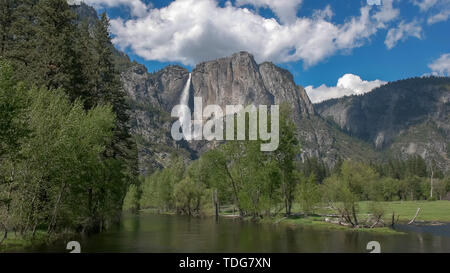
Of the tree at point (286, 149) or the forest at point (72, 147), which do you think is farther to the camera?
the tree at point (286, 149)

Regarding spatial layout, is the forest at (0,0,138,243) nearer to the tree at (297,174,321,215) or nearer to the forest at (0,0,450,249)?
the forest at (0,0,450,249)

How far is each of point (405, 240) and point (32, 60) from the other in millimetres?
43945

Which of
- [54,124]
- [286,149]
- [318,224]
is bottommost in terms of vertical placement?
[318,224]

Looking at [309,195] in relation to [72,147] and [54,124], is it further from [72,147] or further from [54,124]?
[54,124]

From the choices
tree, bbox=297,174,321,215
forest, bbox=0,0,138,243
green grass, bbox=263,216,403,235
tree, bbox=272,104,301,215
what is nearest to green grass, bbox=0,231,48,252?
forest, bbox=0,0,138,243

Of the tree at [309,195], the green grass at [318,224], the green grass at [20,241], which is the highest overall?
the tree at [309,195]

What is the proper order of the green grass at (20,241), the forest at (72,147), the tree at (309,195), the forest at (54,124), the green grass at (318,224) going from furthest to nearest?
the tree at (309,195)
the green grass at (318,224)
the green grass at (20,241)
the forest at (72,147)
the forest at (54,124)

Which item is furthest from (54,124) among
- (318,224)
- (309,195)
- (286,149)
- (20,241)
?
(309,195)

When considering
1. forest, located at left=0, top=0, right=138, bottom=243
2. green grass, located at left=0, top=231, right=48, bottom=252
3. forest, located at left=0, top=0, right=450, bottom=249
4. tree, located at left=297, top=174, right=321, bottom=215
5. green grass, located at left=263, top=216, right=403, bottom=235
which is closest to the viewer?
forest, located at left=0, top=0, right=138, bottom=243

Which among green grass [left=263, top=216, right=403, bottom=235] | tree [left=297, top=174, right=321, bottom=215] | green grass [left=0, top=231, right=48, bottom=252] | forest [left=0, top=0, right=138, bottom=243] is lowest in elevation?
green grass [left=263, top=216, right=403, bottom=235]

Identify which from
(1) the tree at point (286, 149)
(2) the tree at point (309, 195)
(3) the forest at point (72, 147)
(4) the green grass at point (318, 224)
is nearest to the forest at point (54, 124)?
(3) the forest at point (72, 147)

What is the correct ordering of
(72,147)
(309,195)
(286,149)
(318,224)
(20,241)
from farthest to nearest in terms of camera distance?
(286,149) → (309,195) → (318,224) → (72,147) → (20,241)

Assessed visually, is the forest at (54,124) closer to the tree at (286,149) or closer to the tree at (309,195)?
the tree at (286,149)

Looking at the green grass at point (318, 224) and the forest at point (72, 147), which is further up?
the forest at point (72, 147)
